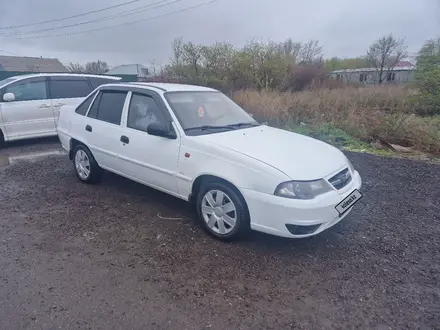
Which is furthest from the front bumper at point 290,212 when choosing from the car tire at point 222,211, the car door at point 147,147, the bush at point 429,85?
the bush at point 429,85

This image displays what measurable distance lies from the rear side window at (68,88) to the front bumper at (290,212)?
6598mm

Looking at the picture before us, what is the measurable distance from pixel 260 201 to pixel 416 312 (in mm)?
1433

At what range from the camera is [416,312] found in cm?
217

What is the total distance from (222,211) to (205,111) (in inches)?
54.4

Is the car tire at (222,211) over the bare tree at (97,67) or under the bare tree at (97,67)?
under

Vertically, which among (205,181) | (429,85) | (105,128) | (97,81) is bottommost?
(205,181)

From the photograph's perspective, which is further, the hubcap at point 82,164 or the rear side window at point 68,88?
the rear side window at point 68,88

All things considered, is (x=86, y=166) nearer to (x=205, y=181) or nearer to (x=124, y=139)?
(x=124, y=139)

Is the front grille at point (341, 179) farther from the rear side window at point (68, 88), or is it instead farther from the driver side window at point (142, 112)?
the rear side window at point (68, 88)

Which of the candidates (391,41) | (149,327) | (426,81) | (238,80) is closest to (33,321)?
(149,327)

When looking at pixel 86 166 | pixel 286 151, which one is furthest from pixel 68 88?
pixel 286 151

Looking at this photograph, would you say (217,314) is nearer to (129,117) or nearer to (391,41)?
(129,117)

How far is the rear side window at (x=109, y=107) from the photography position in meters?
3.94

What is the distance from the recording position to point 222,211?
117 inches
